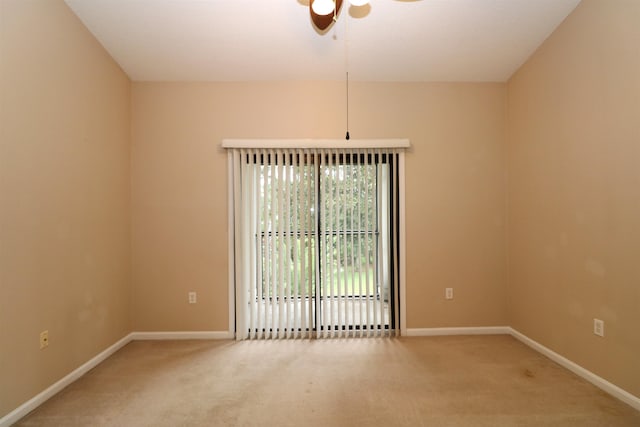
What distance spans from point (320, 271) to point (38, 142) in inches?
95.8

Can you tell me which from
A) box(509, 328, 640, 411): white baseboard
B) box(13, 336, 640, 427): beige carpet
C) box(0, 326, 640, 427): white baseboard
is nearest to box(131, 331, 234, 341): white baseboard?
box(0, 326, 640, 427): white baseboard

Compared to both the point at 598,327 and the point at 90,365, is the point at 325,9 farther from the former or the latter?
the point at 90,365

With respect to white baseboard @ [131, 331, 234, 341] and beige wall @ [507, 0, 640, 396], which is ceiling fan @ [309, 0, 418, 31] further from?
white baseboard @ [131, 331, 234, 341]

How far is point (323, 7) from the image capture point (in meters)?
1.83

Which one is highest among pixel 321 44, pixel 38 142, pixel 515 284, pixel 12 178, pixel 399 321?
pixel 321 44

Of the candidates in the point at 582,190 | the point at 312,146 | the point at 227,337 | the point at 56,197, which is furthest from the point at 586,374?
the point at 56,197

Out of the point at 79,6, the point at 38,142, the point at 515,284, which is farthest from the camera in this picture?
the point at 515,284

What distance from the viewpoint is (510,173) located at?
3.33m

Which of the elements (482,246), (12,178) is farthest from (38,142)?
(482,246)

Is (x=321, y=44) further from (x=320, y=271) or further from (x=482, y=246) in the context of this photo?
(x=482, y=246)

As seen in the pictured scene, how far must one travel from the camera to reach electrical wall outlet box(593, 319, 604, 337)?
2293 mm

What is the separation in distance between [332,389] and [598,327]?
1.93m

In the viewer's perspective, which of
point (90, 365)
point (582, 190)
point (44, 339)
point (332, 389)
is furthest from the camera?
point (90, 365)

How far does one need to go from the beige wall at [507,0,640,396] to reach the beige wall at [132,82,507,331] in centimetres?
33
